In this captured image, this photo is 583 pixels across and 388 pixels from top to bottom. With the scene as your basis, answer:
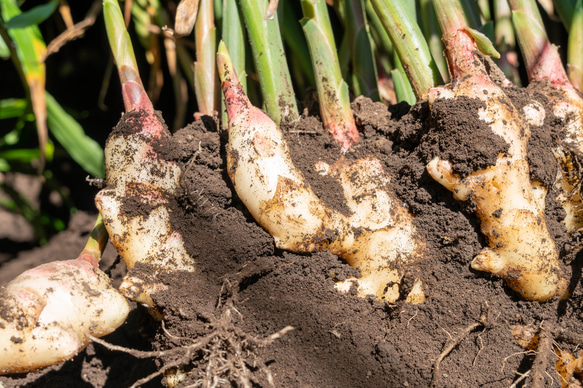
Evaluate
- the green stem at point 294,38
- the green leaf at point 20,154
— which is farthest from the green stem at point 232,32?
the green leaf at point 20,154

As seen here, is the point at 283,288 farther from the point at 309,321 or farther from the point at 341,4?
the point at 341,4

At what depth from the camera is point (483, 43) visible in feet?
3.09

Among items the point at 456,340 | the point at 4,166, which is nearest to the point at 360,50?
the point at 456,340

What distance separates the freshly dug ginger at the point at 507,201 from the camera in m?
0.88

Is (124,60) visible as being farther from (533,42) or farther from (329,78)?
(533,42)

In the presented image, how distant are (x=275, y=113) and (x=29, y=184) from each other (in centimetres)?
111

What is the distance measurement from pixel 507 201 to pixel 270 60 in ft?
1.97

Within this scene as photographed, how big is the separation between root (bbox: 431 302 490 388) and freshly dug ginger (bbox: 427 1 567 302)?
0.09 m

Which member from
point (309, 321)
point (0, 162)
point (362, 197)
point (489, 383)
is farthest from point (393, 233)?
point (0, 162)

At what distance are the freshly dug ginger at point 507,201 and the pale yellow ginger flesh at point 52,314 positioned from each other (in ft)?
2.43

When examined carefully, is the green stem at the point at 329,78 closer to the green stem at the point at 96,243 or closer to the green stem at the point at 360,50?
the green stem at the point at 360,50

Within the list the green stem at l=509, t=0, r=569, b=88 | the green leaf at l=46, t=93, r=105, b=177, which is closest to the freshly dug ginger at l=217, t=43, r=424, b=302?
the green stem at l=509, t=0, r=569, b=88

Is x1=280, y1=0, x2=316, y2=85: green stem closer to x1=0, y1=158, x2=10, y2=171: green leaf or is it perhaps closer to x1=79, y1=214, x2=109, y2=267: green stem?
x1=79, y1=214, x2=109, y2=267: green stem

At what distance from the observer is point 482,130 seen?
872 millimetres
